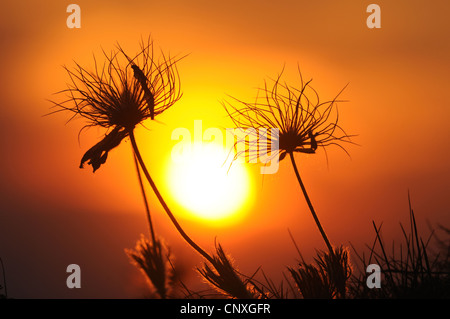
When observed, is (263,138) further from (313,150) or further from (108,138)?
(108,138)

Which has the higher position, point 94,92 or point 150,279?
point 94,92

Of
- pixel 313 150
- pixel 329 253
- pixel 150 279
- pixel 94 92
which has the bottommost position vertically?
pixel 150 279

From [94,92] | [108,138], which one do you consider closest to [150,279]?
[108,138]

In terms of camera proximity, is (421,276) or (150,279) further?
(150,279)
